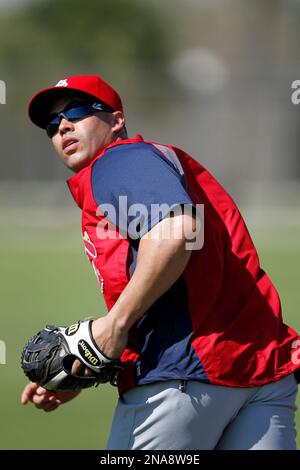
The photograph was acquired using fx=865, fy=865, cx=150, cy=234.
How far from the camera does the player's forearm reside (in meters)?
2.87

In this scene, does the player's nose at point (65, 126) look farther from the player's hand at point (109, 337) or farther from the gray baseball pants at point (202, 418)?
the gray baseball pants at point (202, 418)

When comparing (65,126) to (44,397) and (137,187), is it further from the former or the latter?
(44,397)

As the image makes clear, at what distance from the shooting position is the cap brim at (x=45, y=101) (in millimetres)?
3432

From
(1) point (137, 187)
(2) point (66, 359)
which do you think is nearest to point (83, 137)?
(1) point (137, 187)

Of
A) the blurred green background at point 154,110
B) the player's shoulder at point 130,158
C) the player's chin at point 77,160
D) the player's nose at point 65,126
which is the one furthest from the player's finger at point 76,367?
the blurred green background at point 154,110

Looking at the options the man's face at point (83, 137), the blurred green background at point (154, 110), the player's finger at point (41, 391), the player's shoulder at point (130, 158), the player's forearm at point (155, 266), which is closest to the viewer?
the player's forearm at point (155, 266)

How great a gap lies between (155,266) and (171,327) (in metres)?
0.34

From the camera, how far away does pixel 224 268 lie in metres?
3.24

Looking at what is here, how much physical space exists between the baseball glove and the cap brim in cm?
89

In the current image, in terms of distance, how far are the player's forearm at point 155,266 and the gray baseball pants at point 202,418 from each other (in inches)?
14.0

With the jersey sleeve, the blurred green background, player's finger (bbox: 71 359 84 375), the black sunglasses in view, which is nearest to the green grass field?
the blurred green background

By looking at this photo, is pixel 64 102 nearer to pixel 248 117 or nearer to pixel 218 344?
pixel 218 344

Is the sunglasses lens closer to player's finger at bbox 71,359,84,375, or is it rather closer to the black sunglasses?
the black sunglasses

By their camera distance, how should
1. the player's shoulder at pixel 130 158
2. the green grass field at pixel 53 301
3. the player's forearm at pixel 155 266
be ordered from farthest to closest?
the green grass field at pixel 53 301, the player's shoulder at pixel 130 158, the player's forearm at pixel 155 266
